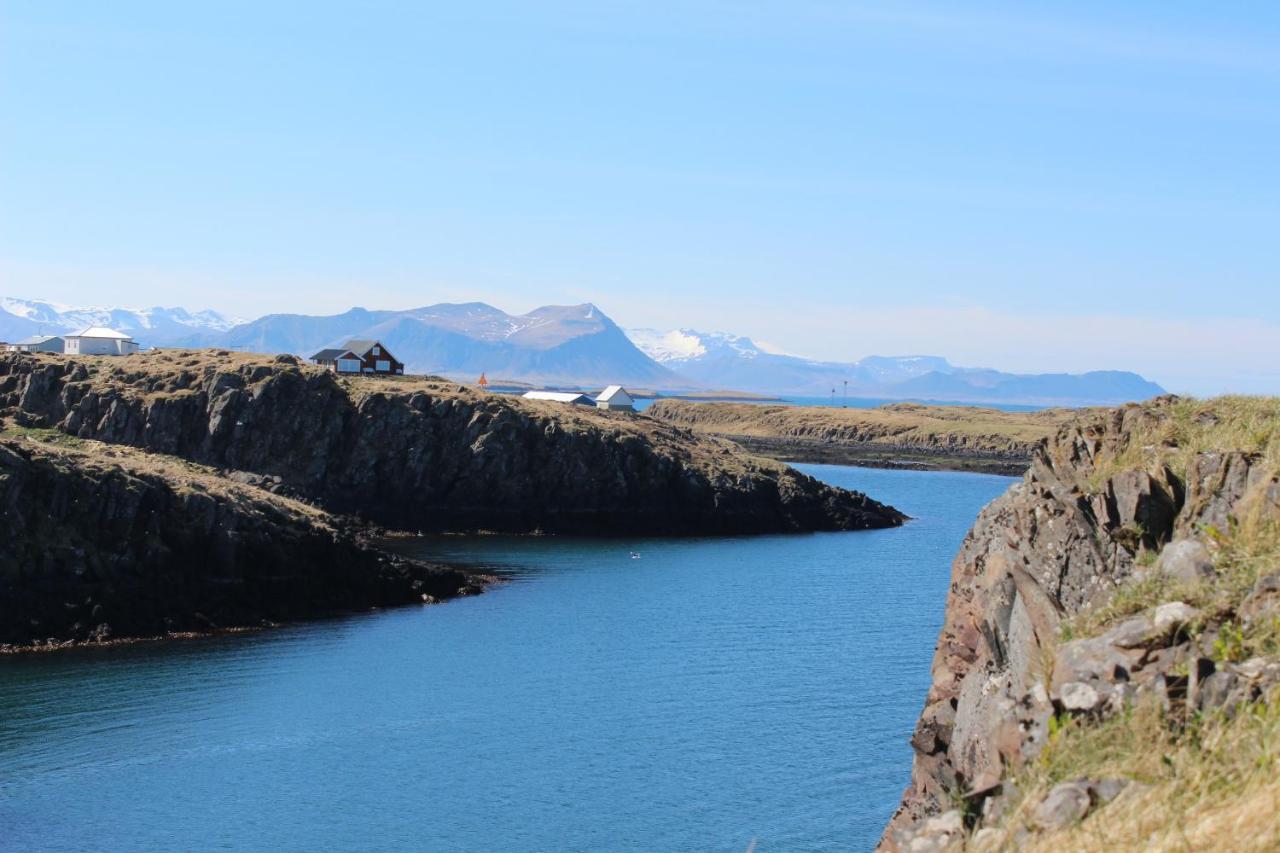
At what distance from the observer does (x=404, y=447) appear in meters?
112

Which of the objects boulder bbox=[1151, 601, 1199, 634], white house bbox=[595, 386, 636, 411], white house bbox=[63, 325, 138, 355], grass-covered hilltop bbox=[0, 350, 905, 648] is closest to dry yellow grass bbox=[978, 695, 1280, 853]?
boulder bbox=[1151, 601, 1199, 634]

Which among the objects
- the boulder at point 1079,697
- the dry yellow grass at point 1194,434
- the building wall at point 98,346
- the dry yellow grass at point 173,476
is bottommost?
the dry yellow grass at point 173,476

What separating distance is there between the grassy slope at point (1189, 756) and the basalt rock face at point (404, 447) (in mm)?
91681

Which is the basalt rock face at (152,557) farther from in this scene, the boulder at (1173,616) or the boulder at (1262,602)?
the boulder at (1262,602)

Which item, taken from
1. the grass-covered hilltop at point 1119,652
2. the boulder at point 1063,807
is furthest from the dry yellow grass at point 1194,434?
the boulder at point 1063,807

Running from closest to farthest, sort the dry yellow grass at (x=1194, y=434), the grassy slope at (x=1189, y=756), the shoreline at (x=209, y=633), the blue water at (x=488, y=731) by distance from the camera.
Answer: the grassy slope at (x=1189, y=756) → the dry yellow grass at (x=1194, y=434) → the blue water at (x=488, y=731) → the shoreline at (x=209, y=633)

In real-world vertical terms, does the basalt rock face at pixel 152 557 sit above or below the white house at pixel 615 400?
below

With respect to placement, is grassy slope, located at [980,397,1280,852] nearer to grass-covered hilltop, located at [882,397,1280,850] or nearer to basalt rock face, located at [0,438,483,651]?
grass-covered hilltop, located at [882,397,1280,850]

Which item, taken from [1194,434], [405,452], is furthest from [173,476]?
[1194,434]

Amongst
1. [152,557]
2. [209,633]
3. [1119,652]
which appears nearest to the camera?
[1119,652]

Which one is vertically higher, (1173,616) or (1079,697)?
(1173,616)

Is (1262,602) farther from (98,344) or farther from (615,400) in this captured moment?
(615,400)

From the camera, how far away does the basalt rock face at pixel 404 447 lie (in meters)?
108

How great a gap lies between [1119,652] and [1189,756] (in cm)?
229
